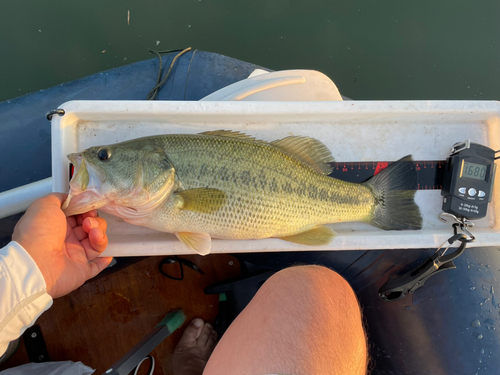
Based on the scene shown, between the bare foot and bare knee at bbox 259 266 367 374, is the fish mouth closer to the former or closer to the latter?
bare knee at bbox 259 266 367 374

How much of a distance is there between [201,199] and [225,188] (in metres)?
0.13

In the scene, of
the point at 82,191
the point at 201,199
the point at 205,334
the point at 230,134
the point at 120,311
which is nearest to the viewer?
the point at 82,191

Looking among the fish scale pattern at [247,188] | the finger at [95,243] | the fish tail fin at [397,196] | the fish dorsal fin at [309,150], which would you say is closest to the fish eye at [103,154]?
the fish scale pattern at [247,188]

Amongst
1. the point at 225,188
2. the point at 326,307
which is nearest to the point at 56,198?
the point at 225,188

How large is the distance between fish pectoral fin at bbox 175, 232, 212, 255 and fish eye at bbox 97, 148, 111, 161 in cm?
49

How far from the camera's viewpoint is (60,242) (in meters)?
1.31

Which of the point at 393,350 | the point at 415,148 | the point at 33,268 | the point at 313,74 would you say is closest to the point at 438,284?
the point at 393,350

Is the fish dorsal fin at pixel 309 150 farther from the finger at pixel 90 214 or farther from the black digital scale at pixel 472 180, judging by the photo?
the finger at pixel 90 214

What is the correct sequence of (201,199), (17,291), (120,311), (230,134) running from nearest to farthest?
(17,291) < (201,199) < (230,134) < (120,311)

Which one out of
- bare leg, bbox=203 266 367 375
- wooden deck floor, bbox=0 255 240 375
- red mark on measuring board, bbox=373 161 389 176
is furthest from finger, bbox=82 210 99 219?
red mark on measuring board, bbox=373 161 389 176

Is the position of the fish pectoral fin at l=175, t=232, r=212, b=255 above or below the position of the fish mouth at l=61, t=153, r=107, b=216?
below

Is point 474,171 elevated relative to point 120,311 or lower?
elevated

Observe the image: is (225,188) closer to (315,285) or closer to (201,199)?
(201,199)

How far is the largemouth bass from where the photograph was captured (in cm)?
135
